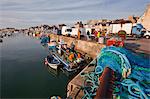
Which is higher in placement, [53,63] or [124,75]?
[124,75]

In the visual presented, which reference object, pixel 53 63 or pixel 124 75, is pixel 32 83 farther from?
pixel 124 75

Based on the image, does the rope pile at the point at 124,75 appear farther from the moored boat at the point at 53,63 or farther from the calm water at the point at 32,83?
the moored boat at the point at 53,63

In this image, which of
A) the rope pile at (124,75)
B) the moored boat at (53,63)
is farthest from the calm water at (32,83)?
the rope pile at (124,75)

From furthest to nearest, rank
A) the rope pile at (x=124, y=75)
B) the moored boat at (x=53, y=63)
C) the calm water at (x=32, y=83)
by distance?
the moored boat at (x=53, y=63)
the calm water at (x=32, y=83)
the rope pile at (x=124, y=75)

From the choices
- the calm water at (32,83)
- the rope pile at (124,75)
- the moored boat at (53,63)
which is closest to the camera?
the rope pile at (124,75)

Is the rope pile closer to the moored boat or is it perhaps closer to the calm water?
the calm water

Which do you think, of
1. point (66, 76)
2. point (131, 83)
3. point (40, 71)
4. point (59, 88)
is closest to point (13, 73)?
point (40, 71)

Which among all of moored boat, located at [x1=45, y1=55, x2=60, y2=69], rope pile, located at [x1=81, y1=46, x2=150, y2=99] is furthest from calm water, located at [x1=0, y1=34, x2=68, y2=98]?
rope pile, located at [x1=81, y1=46, x2=150, y2=99]

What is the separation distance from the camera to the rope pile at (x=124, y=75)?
38.2ft

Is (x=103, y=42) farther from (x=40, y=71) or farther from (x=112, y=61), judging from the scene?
(x=112, y=61)

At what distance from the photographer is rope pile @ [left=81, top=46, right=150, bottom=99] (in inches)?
458

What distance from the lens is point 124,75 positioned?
43.1 feet

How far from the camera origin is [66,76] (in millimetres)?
23797

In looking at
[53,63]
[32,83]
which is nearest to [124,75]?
[32,83]
